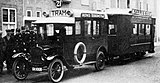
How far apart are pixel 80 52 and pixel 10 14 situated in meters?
7.59

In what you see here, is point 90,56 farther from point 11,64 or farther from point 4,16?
point 4,16

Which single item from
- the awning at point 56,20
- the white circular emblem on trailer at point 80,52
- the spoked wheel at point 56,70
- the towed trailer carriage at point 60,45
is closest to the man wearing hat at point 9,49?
the towed trailer carriage at point 60,45

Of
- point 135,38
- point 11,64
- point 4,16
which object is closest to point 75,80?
point 11,64

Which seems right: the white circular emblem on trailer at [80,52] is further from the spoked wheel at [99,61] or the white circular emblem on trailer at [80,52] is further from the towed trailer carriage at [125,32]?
the towed trailer carriage at [125,32]

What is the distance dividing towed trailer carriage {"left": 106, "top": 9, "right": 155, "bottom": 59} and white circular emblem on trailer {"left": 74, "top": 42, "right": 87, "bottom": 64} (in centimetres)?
333


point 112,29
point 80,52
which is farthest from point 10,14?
point 80,52

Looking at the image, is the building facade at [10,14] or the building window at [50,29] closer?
the building window at [50,29]

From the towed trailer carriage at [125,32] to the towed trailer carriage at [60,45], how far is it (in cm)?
250

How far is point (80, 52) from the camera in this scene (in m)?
11.7

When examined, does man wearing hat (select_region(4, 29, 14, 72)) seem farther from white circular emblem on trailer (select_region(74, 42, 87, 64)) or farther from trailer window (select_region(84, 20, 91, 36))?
trailer window (select_region(84, 20, 91, 36))

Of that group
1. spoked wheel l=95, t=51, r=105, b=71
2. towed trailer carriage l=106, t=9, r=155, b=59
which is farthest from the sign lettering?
towed trailer carriage l=106, t=9, r=155, b=59

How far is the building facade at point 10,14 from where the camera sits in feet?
55.9

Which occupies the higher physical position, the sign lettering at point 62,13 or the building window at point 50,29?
the sign lettering at point 62,13

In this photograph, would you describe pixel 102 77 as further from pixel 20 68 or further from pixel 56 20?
pixel 20 68
